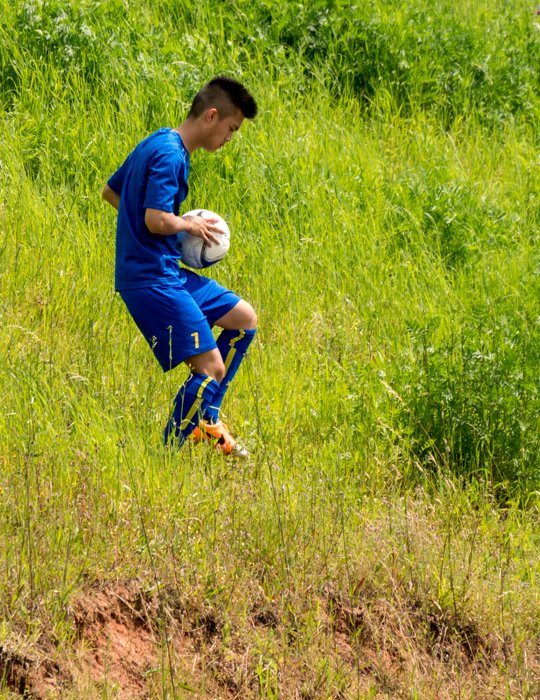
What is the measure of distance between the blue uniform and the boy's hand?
0.12 m

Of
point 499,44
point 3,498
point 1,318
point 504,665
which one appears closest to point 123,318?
point 1,318

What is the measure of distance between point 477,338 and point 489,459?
2.38 feet

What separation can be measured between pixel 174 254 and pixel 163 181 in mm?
440

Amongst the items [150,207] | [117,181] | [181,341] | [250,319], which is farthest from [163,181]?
[250,319]

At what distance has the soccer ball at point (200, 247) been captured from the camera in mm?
4117

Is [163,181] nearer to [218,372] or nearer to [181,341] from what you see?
[181,341]

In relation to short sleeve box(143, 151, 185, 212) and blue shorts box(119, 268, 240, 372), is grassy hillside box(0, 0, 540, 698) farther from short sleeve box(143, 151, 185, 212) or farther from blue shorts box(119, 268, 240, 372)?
short sleeve box(143, 151, 185, 212)

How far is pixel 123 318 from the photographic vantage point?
5.09 m

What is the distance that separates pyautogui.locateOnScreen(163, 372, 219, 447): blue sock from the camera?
3.89 metres

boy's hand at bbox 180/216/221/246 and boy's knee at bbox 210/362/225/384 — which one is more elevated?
boy's hand at bbox 180/216/221/246

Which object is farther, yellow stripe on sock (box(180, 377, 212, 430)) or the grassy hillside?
yellow stripe on sock (box(180, 377, 212, 430))

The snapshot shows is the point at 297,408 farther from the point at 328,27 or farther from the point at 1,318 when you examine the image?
the point at 328,27

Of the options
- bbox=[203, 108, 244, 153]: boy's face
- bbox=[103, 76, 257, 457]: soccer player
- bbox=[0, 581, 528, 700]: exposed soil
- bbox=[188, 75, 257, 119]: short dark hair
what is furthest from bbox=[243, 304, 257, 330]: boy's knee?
bbox=[0, 581, 528, 700]: exposed soil

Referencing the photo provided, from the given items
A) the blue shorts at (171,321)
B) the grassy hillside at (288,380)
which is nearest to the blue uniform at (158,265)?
the blue shorts at (171,321)
